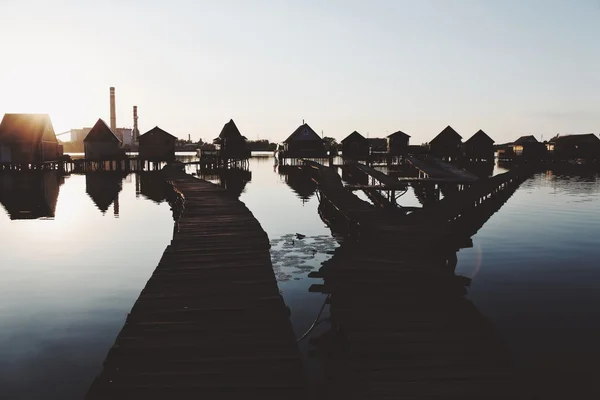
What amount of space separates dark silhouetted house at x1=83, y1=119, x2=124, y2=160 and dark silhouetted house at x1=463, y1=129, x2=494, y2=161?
59.6 metres

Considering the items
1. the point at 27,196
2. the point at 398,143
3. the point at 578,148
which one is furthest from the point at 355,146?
the point at 27,196

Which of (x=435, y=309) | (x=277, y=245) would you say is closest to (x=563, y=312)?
(x=435, y=309)

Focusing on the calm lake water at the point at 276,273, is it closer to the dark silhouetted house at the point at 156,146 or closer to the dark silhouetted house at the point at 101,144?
the dark silhouetted house at the point at 156,146

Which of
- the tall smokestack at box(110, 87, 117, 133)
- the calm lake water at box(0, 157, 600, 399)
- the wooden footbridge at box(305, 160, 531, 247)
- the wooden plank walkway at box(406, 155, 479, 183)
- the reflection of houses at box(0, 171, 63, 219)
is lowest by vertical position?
the calm lake water at box(0, 157, 600, 399)

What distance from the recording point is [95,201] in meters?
37.0

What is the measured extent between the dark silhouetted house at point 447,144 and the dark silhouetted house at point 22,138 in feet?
196

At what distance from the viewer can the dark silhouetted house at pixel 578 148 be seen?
97.6 meters

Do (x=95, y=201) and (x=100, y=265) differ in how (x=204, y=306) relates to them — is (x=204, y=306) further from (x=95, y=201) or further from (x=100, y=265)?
(x=95, y=201)

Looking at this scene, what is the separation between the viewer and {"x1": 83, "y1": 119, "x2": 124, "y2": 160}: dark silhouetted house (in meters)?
70.8

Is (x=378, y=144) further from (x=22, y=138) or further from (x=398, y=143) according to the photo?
(x=22, y=138)

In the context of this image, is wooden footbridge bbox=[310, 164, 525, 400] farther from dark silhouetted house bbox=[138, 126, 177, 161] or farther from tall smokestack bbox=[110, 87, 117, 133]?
tall smokestack bbox=[110, 87, 117, 133]

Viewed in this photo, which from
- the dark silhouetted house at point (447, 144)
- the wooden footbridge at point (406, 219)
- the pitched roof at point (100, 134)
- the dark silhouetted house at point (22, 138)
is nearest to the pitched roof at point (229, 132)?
the pitched roof at point (100, 134)

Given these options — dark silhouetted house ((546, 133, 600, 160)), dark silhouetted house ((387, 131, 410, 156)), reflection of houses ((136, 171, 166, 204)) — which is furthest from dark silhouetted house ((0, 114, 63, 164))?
dark silhouetted house ((546, 133, 600, 160))

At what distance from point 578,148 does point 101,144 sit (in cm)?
9125
